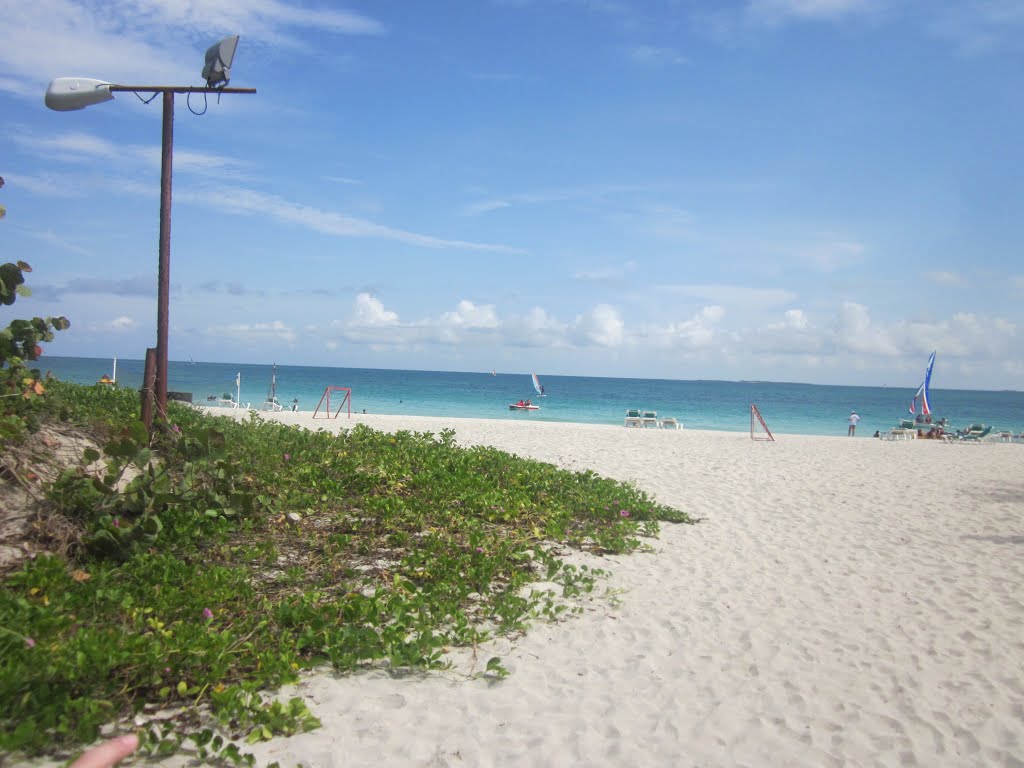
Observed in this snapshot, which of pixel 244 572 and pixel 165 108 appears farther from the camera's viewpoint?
pixel 165 108

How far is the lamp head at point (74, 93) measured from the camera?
5801 mm

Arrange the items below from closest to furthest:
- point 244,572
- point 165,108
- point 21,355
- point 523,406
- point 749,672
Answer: point 749,672 → point 244,572 → point 21,355 → point 165,108 → point 523,406

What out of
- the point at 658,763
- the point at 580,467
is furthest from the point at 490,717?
the point at 580,467

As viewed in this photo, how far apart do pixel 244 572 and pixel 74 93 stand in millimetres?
4237

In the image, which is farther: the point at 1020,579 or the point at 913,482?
the point at 913,482

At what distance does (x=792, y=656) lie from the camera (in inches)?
189

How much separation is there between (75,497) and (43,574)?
3.11ft

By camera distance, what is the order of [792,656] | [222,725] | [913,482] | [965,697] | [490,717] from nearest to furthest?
1. [222,725]
2. [490,717]
3. [965,697]
4. [792,656]
5. [913,482]

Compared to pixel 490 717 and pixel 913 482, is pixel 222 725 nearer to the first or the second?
pixel 490 717

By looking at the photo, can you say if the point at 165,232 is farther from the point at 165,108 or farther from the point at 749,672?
the point at 749,672

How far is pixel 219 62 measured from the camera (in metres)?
6.36

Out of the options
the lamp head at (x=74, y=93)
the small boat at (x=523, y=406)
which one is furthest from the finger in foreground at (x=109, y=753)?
the small boat at (x=523, y=406)

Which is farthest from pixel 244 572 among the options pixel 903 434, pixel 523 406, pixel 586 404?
pixel 586 404

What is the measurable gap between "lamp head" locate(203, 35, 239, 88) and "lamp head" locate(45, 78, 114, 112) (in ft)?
2.74
